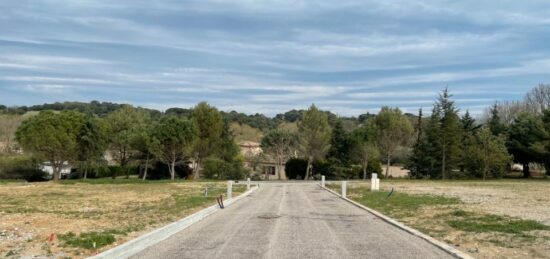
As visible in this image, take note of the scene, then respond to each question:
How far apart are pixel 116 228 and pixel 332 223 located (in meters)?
6.33

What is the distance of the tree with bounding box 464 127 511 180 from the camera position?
67.4 metres

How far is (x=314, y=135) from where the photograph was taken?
7775cm

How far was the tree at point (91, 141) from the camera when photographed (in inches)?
2670

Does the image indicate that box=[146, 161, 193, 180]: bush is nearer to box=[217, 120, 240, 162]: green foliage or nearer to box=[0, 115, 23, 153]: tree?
box=[217, 120, 240, 162]: green foliage

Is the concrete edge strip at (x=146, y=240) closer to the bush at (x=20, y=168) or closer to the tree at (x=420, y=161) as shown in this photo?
the bush at (x=20, y=168)

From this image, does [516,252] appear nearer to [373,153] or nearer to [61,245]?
[61,245]

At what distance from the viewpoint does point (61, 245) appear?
11.8 meters

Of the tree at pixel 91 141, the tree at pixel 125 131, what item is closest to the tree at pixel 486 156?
the tree at pixel 125 131

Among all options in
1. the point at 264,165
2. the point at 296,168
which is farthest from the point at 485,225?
the point at 264,165

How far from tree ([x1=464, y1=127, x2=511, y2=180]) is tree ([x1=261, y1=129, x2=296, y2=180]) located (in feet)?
84.3

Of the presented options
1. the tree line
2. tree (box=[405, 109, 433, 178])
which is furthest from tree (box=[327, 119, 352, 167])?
tree (box=[405, 109, 433, 178])

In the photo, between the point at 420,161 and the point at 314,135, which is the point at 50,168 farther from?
the point at 420,161

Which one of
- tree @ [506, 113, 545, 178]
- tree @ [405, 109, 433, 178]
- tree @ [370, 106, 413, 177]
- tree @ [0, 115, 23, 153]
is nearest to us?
tree @ [506, 113, 545, 178]

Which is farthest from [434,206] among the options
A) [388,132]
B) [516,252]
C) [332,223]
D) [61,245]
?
[388,132]
